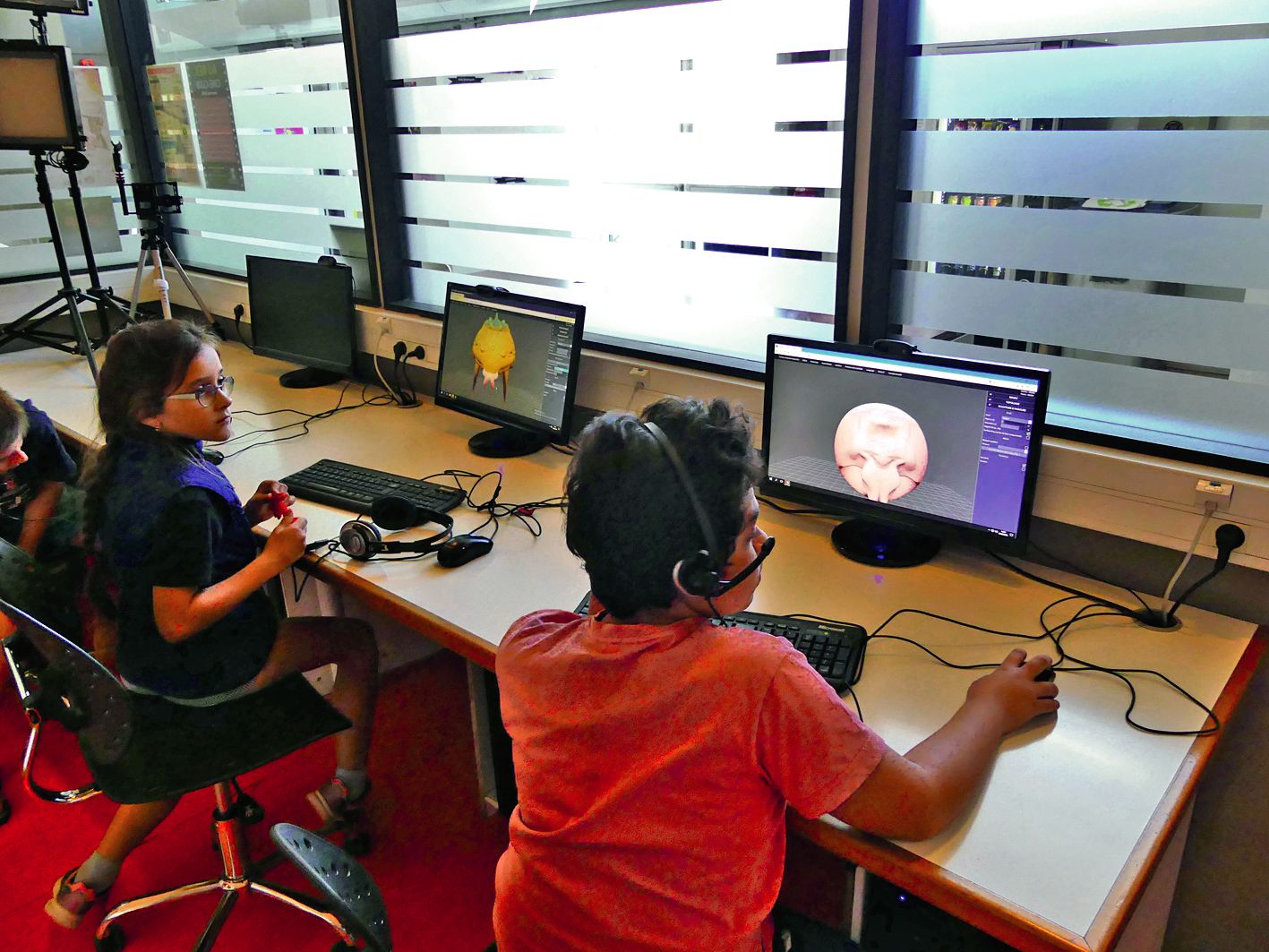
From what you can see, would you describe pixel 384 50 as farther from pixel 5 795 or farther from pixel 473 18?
pixel 5 795

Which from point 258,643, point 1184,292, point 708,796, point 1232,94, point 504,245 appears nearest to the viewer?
point 708,796

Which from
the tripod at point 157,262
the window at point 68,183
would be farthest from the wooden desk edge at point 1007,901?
the window at point 68,183

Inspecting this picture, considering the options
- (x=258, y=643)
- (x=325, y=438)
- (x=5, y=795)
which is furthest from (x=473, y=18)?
(x=5, y=795)

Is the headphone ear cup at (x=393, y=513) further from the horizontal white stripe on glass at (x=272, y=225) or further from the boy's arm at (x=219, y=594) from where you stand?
the horizontal white stripe on glass at (x=272, y=225)

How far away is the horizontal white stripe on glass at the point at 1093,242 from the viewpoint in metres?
1.52

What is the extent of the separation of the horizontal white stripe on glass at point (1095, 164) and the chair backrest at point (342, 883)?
1.58 meters

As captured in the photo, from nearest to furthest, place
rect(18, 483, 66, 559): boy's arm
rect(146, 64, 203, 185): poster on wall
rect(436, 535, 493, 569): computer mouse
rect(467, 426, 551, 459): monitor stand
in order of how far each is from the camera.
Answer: rect(436, 535, 493, 569): computer mouse → rect(18, 483, 66, 559): boy's arm → rect(467, 426, 551, 459): monitor stand → rect(146, 64, 203, 185): poster on wall

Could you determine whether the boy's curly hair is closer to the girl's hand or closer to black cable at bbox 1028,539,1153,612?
the girl's hand

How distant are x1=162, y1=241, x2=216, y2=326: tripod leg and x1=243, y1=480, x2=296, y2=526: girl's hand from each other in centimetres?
204

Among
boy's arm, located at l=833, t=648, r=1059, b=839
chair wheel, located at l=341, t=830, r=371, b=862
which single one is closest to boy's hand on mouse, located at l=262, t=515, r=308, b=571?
chair wheel, located at l=341, t=830, r=371, b=862

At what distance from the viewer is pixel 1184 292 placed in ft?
5.20

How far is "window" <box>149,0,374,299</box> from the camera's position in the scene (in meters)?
3.15

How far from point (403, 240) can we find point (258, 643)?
5.44 feet

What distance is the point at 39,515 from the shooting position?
226 cm
